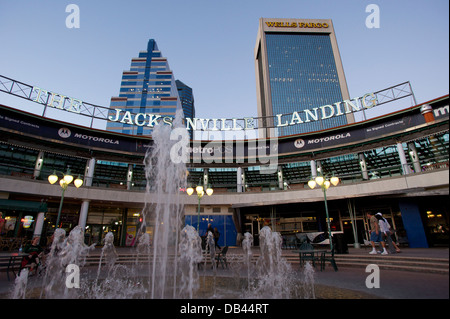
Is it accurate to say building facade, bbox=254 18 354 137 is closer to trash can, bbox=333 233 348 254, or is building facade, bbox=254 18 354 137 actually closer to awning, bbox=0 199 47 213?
trash can, bbox=333 233 348 254

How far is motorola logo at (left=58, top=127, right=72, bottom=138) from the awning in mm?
5930

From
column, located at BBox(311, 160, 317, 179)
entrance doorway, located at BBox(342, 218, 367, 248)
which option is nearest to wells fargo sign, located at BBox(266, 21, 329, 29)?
column, located at BBox(311, 160, 317, 179)

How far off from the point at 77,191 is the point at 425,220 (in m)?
25.2

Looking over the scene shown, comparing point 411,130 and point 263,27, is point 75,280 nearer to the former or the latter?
point 411,130

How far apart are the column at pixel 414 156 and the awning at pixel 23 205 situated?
2694 centimetres

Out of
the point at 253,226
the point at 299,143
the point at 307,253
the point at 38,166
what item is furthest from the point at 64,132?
the point at 299,143

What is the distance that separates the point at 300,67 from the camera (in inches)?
4439

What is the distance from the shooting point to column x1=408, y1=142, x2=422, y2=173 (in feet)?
49.1

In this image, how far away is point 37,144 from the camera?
58.3 ft

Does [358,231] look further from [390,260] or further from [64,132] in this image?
[64,132]

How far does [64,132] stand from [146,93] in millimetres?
75818

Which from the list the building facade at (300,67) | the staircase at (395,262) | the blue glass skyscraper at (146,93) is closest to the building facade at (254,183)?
the staircase at (395,262)

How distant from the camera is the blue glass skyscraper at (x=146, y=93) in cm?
8438

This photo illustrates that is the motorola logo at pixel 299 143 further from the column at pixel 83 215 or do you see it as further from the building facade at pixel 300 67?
the building facade at pixel 300 67
